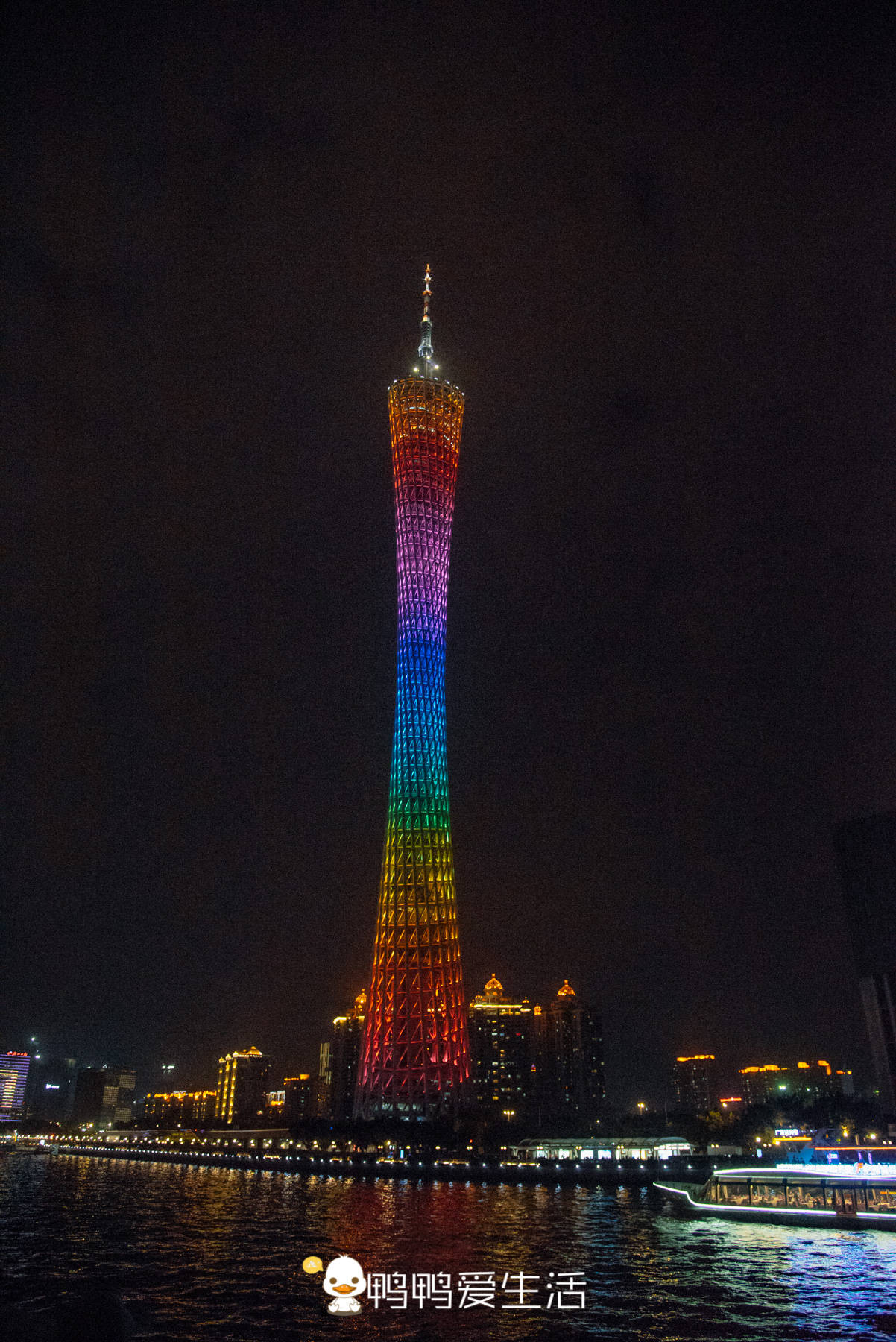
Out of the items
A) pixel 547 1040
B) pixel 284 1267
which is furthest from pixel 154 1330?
pixel 547 1040

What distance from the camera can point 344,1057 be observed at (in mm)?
157625

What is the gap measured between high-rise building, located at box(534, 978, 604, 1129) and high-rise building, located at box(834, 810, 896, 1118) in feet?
236

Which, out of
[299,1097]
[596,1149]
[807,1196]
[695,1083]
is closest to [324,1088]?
[299,1097]

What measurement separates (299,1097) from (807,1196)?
168561mm

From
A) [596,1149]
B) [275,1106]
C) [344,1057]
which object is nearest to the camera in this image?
[596,1149]

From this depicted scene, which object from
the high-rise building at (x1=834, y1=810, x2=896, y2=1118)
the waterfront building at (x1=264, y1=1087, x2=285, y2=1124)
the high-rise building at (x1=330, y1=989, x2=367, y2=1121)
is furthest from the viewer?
the waterfront building at (x1=264, y1=1087, x2=285, y2=1124)

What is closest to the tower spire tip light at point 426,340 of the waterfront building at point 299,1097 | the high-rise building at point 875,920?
the high-rise building at point 875,920

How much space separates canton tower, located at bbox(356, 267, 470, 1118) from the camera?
68562mm

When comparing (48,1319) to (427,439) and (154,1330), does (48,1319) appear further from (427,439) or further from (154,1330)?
(427,439)

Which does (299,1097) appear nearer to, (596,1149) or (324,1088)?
(324,1088)

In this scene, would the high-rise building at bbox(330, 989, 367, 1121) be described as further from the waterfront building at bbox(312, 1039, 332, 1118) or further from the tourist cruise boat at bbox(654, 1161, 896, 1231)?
the tourist cruise boat at bbox(654, 1161, 896, 1231)

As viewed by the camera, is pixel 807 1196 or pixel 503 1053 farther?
pixel 503 1053

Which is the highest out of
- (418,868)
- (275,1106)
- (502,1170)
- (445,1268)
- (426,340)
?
(426,340)

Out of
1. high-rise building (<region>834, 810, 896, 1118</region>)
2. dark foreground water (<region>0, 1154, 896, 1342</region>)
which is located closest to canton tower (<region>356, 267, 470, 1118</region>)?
dark foreground water (<region>0, 1154, 896, 1342</region>)
